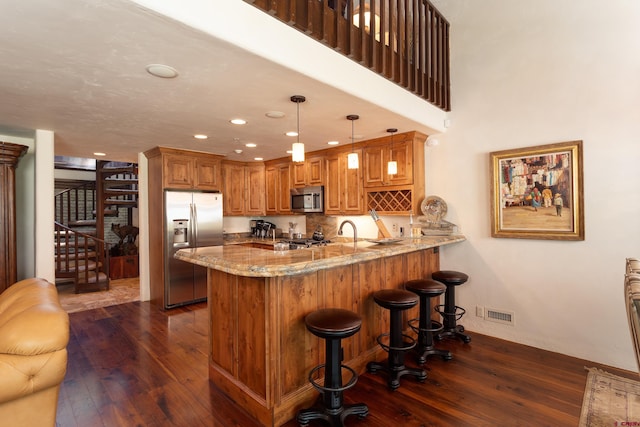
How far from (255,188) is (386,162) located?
9.31 feet

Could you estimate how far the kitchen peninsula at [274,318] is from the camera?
6.89ft

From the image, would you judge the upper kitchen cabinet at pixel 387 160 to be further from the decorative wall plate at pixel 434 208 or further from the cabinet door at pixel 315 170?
the cabinet door at pixel 315 170

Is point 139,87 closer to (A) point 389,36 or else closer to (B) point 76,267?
(A) point 389,36

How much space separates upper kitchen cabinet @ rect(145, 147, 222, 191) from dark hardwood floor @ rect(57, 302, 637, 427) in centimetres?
223

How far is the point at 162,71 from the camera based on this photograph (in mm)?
2172

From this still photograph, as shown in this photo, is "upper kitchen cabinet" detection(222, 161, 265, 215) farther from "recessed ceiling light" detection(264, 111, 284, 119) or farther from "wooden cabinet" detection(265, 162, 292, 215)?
"recessed ceiling light" detection(264, 111, 284, 119)

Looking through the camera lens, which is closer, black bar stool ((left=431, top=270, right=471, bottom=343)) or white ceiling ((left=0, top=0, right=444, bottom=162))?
white ceiling ((left=0, top=0, right=444, bottom=162))

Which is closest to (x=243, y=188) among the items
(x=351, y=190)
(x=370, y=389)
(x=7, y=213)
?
(x=351, y=190)

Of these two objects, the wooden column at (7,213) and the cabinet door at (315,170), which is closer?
the wooden column at (7,213)

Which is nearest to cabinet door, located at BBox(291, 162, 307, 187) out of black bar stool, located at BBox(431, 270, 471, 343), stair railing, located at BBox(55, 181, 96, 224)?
black bar stool, located at BBox(431, 270, 471, 343)

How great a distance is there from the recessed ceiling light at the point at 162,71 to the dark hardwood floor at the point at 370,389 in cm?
239

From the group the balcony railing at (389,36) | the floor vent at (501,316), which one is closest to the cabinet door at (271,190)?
the balcony railing at (389,36)

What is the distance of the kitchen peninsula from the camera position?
2.10m

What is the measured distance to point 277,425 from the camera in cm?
208
